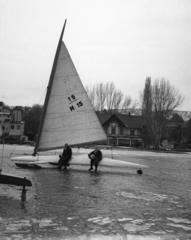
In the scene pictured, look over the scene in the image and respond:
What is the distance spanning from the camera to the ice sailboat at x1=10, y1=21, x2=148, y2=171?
19.3 meters

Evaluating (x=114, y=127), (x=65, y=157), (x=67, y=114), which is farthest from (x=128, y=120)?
(x=65, y=157)

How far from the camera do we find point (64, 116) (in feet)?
63.7

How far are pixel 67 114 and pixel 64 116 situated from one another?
18 centimetres

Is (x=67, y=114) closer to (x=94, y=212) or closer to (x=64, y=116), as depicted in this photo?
(x=64, y=116)

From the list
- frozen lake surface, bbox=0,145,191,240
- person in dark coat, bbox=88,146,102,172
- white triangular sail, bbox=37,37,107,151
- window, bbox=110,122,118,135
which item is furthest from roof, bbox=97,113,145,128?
frozen lake surface, bbox=0,145,191,240

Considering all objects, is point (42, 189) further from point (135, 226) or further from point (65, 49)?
point (65, 49)

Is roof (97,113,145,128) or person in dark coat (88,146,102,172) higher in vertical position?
roof (97,113,145,128)

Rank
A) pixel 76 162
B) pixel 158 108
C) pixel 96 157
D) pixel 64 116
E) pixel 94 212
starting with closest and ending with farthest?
pixel 94 212, pixel 96 157, pixel 76 162, pixel 64 116, pixel 158 108

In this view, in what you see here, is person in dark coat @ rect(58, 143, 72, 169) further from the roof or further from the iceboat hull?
the roof

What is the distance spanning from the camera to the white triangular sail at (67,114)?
760 inches

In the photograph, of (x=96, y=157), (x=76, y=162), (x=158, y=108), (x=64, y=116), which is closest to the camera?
(x=96, y=157)

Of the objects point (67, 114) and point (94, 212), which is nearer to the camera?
point (94, 212)

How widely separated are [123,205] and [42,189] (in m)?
3.19

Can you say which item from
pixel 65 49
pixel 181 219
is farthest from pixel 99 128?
pixel 181 219
